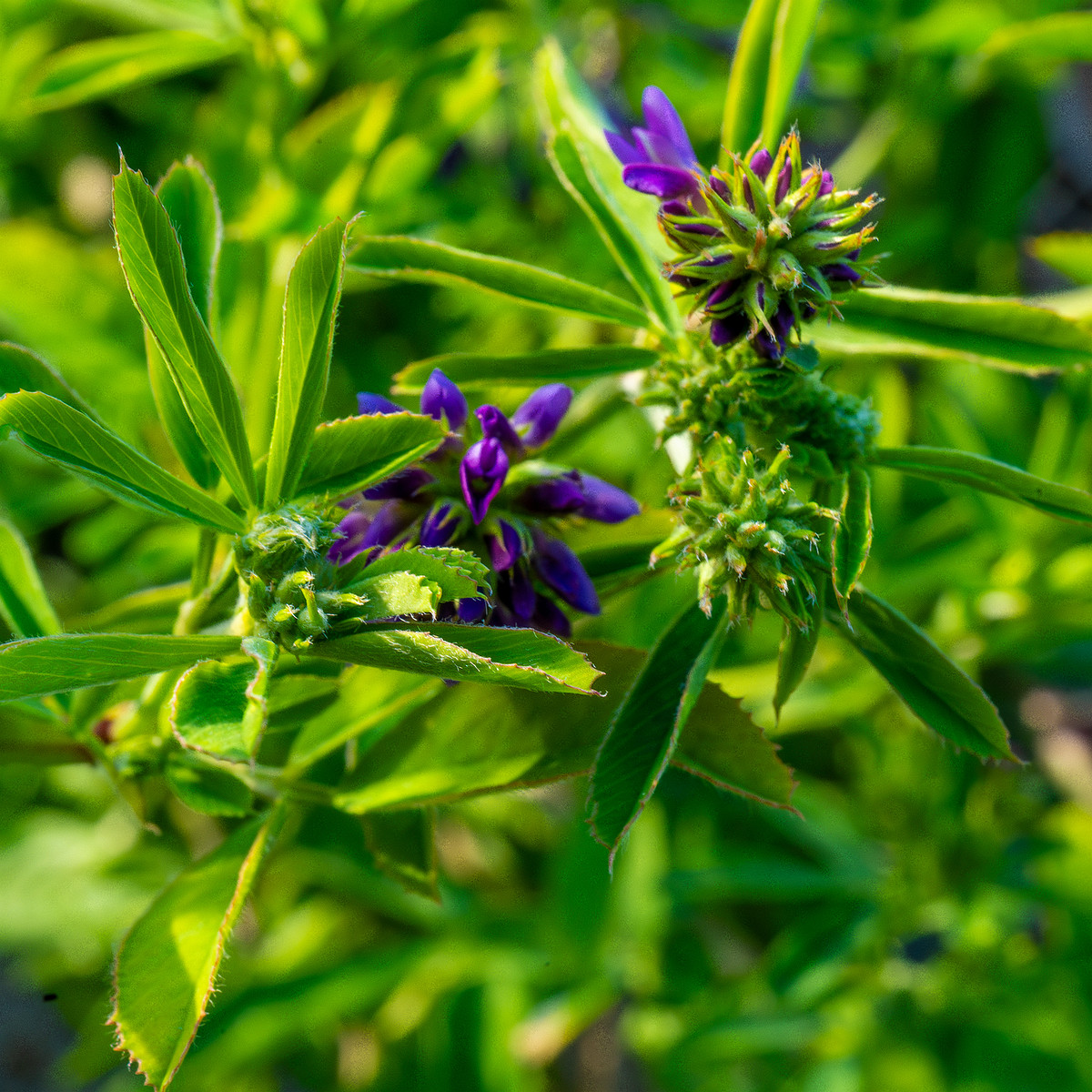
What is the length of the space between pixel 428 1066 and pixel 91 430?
1710 millimetres

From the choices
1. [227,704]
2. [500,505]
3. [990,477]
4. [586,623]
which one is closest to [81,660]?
[227,704]

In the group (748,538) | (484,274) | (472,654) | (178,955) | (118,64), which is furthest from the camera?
(118,64)

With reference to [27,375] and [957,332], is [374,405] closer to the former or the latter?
[27,375]

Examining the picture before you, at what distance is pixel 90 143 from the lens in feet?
7.38

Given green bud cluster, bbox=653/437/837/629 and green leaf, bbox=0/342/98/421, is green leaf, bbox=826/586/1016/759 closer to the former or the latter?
green bud cluster, bbox=653/437/837/629

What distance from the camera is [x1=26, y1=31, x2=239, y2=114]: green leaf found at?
1.44 meters

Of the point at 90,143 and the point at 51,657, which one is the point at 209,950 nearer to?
the point at 51,657

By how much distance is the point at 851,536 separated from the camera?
2.65 feet

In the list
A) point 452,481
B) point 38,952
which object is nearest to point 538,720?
point 452,481

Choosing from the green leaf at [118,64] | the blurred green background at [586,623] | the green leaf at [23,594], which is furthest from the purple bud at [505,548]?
the green leaf at [118,64]

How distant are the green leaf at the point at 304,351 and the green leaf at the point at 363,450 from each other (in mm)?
14

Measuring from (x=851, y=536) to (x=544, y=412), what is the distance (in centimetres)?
28

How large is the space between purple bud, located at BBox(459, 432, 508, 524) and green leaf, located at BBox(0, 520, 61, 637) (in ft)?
1.40

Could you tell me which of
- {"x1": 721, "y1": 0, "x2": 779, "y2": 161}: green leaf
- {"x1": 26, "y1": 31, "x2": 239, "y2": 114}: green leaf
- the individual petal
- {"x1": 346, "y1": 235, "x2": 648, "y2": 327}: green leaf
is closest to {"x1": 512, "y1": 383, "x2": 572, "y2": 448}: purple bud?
{"x1": 346, "y1": 235, "x2": 648, "y2": 327}: green leaf
